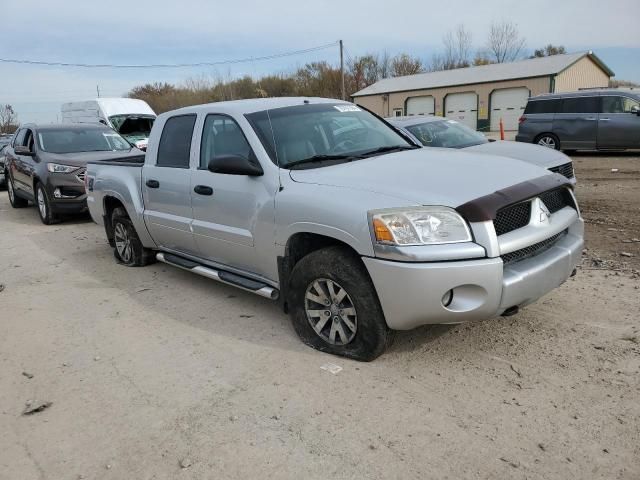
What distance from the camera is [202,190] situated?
4.70m

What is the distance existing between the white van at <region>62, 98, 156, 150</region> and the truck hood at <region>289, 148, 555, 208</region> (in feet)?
47.6

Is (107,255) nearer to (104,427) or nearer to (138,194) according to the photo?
(138,194)

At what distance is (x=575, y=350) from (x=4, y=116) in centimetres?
6453

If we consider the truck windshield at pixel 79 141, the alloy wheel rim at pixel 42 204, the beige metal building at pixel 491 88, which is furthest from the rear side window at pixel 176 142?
the beige metal building at pixel 491 88

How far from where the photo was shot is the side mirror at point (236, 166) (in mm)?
4047

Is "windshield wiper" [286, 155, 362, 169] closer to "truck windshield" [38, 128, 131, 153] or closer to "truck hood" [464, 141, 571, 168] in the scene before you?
"truck hood" [464, 141, 571, 168]

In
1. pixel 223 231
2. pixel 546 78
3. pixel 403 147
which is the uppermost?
pixel 546 78

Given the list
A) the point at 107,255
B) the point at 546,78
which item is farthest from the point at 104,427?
the point at 546,78

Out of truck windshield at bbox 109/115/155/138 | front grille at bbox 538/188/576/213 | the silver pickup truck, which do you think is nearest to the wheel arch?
the silver pickup truck

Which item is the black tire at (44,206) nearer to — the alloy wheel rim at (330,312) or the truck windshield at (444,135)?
the truck windshield at (444,135)

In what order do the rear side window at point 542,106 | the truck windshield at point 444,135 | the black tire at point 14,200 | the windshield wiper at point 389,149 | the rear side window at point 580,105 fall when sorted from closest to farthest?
1. the windshield wiper at point 389,149
2. the truck windshield at point 444,135
3. the black tire at point 14,200
4. the rear side window at point 580,105
5. the rear side window at point 542,106

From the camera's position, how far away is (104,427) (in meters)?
3.12

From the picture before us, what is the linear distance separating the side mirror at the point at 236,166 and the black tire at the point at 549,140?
13.7 m

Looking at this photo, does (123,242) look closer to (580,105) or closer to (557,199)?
(557,199)
